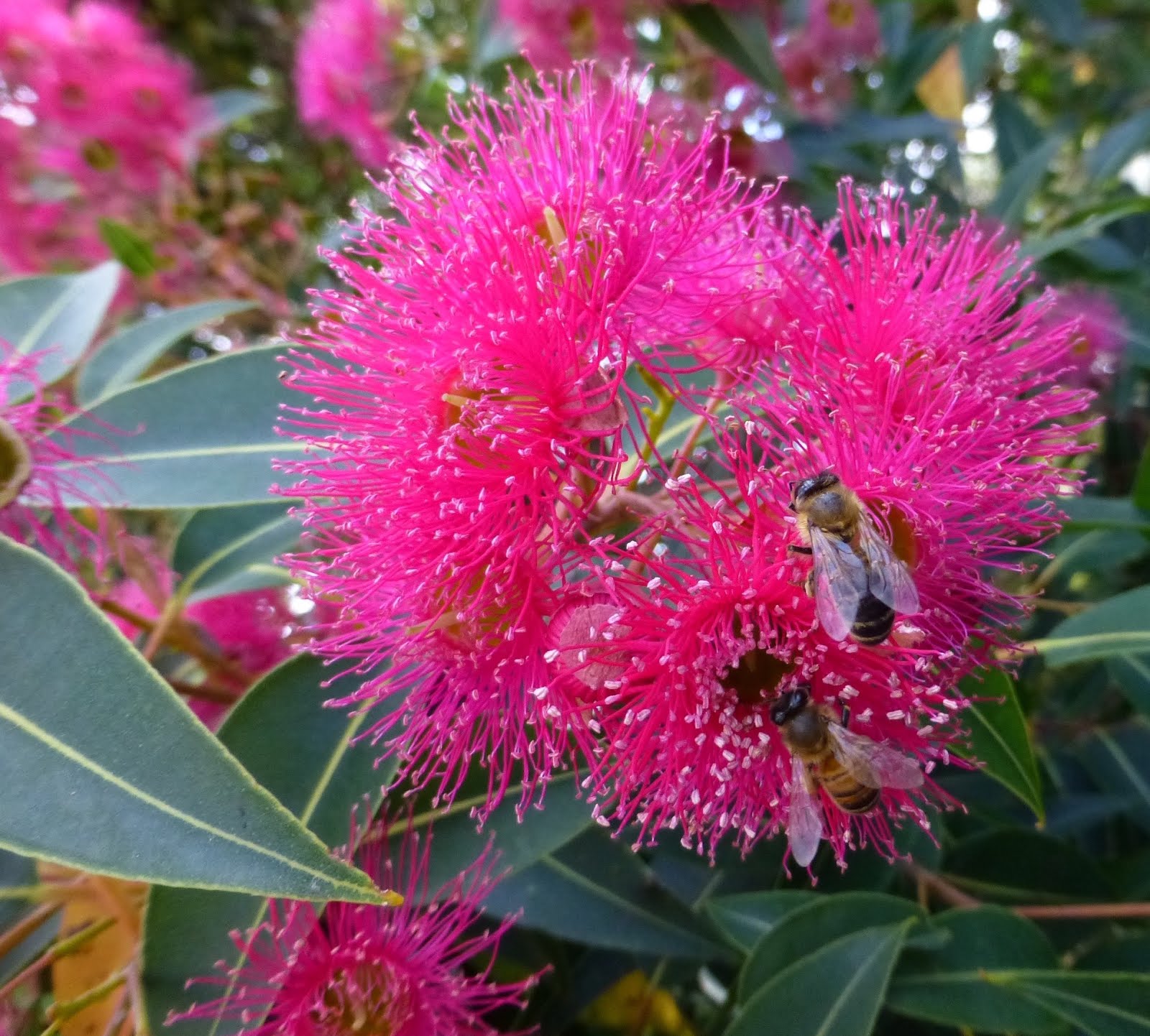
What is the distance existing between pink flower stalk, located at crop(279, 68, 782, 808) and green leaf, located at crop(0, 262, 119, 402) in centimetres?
55

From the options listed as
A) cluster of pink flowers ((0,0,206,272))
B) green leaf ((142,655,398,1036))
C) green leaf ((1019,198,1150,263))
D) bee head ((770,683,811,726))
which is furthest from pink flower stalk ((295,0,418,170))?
bee head ((770,683,811,726))

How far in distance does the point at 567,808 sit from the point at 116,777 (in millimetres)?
501

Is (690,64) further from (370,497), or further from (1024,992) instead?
(1024,992)

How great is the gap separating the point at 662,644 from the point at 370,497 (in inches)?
12.9

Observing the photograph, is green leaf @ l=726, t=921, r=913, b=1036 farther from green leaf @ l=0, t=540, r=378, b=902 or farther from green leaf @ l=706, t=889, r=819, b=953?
green leaf @ l=0, t=540, r=378, b=902

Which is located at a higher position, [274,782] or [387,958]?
[274,782]

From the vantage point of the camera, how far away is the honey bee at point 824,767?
81cm

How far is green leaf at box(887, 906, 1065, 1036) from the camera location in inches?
42.9

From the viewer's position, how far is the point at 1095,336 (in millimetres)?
1828

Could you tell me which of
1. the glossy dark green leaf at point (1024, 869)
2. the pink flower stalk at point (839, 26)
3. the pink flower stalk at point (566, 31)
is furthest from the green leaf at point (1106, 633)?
the pink flower stalk at point (839, 26)

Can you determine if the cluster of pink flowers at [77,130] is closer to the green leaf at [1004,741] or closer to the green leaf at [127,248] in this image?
the green leaf at [127,248]

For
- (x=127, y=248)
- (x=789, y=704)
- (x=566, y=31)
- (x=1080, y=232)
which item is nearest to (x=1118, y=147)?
(x=1080, y=232)

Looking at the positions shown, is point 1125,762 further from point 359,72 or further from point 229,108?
point 229,108

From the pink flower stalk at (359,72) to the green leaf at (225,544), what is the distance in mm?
1318
